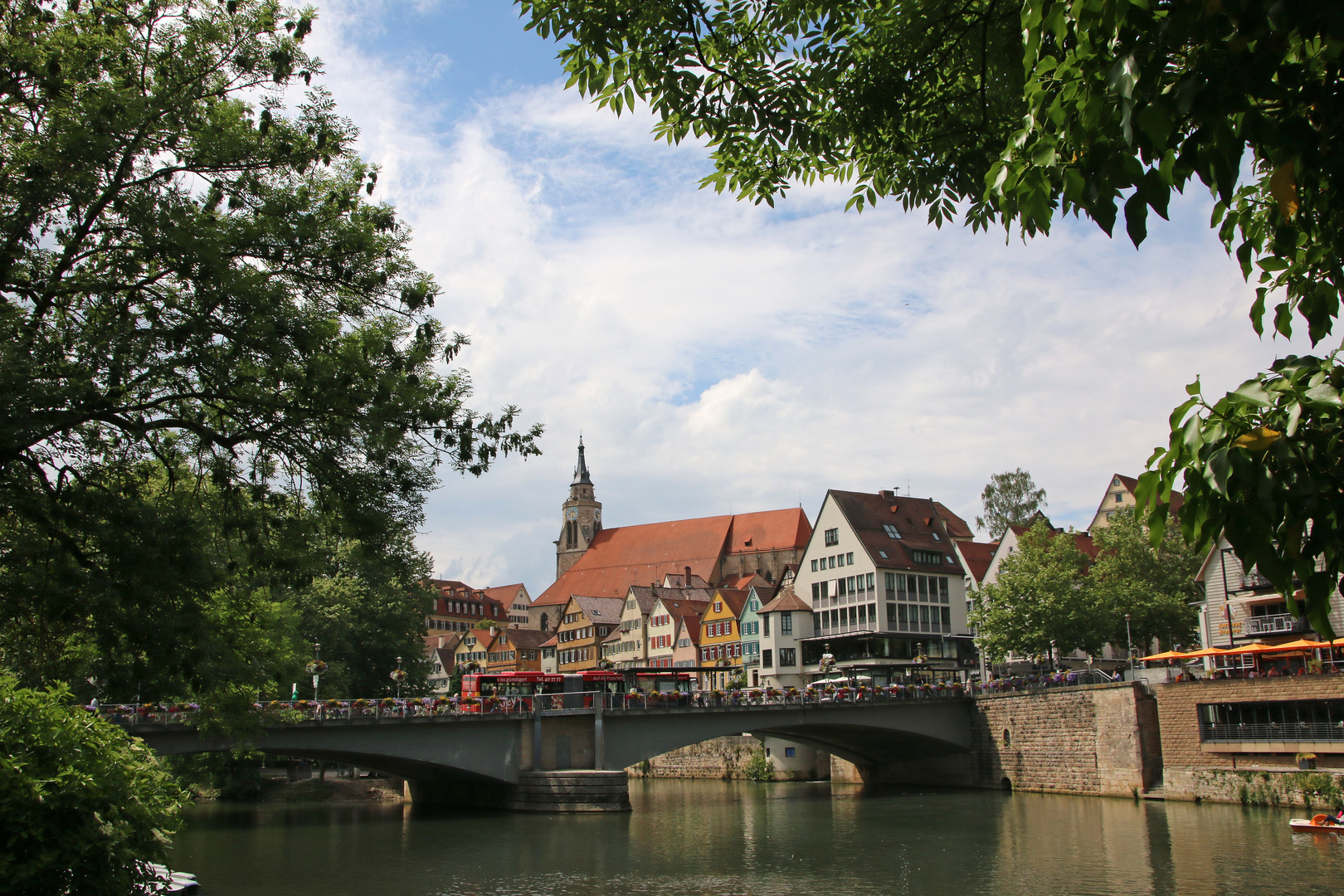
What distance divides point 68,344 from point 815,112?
7607 mm

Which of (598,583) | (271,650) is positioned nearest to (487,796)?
(271,650)

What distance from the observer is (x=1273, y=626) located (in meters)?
44.1

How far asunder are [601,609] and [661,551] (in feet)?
→ 80.8

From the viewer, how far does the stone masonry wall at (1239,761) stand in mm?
33250

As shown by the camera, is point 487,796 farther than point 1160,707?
Yes

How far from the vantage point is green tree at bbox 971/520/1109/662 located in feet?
172

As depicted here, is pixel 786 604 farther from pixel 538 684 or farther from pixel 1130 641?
pixel 538 684

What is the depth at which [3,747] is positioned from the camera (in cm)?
953

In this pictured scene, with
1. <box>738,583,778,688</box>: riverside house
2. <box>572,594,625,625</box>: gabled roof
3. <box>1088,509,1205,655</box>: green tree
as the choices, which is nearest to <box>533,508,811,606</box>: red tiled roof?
<box>572,594,625,625</box>: gabled roof

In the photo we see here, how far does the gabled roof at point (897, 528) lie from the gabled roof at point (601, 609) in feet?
109

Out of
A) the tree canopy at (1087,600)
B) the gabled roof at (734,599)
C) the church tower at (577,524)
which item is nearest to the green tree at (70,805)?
the tree canopy at (1087,600)

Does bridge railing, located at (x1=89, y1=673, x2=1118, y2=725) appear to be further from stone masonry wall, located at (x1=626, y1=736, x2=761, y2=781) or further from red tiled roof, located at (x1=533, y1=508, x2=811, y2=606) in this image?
red tiled roof, located at (x1=533, y1=508, x2=811, y2=606)

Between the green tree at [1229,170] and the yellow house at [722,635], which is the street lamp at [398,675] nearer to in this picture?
the yellow house at [722,635]

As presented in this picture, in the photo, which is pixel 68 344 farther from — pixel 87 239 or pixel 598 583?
pixel 598 583
